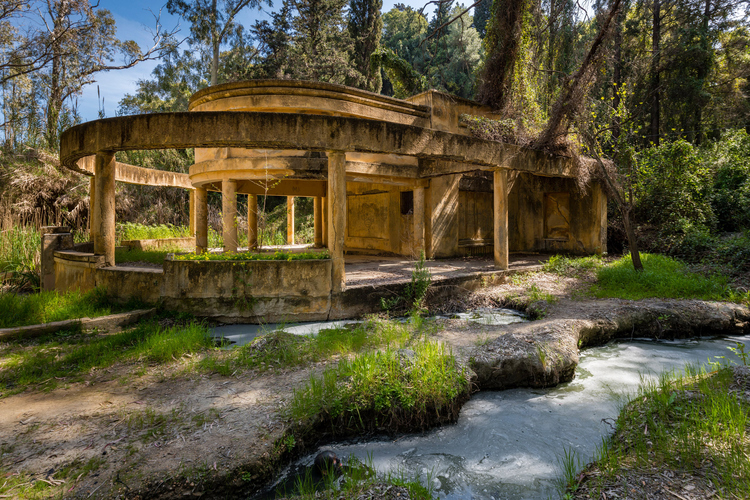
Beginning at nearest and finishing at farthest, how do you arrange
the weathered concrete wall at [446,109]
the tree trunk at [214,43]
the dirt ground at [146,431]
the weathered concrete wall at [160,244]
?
the dirt ground at [146,431] → the weathered concrete wall at [446,109] → the weathered concrete wall at [160,244] → the tree trunk at [214,43]

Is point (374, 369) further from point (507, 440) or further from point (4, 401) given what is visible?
point (4, 401)

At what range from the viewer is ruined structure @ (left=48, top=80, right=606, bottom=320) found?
23.0 feet

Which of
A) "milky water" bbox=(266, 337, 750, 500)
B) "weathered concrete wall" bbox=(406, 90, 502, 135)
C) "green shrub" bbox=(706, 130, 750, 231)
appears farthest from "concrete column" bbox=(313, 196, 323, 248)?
"green shrub" bbox=(706, 130, 750, 231)

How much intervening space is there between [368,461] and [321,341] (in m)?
2.26

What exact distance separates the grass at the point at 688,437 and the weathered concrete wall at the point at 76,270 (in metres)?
8.60

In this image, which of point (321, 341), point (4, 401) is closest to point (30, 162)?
point (4, 401)

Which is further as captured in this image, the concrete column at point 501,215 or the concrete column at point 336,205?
the concrete column at point 501,215

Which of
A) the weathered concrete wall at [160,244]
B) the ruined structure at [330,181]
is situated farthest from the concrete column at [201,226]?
the weathered concrete wall at [160,244]

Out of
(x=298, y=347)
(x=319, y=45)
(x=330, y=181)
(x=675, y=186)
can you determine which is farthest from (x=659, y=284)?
(x=319, y=45)

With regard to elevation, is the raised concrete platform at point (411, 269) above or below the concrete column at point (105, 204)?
below

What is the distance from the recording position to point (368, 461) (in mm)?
3658

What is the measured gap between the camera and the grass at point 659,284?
336 inches

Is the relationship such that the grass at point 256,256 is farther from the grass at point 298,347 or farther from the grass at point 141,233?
the grass at point 141,233

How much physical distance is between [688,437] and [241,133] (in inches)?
270
